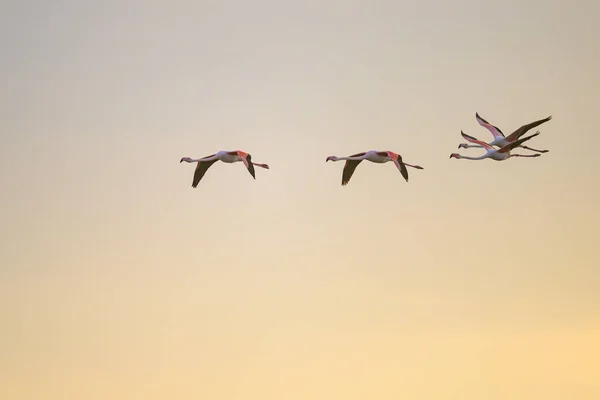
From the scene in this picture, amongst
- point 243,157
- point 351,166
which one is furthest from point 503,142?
point 243,157

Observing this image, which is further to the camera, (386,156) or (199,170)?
(199,170)

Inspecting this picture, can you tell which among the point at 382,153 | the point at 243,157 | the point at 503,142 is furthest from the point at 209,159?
the point at 503,142

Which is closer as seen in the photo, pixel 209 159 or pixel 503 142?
pixel 209 159

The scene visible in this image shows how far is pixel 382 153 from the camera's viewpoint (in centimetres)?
488

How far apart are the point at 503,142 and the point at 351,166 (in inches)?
36.8

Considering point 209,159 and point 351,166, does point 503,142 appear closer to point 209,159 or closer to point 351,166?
point 351,166

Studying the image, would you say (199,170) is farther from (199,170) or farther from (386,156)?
(386,156)

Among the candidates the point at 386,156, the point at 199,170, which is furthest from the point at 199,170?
the point at 386,156

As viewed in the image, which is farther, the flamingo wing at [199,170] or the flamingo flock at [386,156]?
the flamingo wing at [199,170]

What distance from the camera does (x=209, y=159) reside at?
4992mm

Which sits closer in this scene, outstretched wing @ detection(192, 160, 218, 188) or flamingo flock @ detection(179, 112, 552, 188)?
flamingo flock @ detection(179, 112, 552, 188)

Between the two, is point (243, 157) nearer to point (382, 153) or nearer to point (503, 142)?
point (382, 153)

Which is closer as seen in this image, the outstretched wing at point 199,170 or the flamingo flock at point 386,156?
the flamingo flock at point 386,156

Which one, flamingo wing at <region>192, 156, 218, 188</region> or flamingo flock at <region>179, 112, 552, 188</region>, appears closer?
flamingo flock at <region>179, 112, 552, 188</region>
